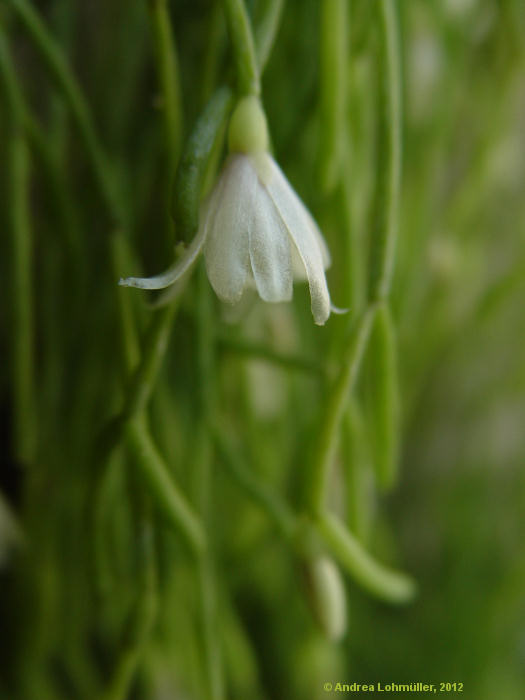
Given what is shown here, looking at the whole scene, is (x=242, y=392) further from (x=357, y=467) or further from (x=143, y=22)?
(x=143, y=22)

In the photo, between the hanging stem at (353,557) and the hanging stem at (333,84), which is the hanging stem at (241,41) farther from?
the hanging stem at (353,557)

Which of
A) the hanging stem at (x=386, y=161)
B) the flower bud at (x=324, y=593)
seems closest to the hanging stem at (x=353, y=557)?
the flower bud at (x=324, y=593)

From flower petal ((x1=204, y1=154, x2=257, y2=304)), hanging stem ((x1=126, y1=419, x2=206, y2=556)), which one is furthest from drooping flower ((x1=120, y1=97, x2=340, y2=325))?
hanging stem ((x1=126, y1=419, x2=206, y2=556))

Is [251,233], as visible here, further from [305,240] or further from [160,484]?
[160,484]

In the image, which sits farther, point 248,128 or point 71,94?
point 71,94

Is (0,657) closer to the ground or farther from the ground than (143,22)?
closer to the ground

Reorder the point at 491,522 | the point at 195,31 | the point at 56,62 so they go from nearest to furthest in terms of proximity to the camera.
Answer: the point at 56,62 < the point at 195,31 < the point at 491,522

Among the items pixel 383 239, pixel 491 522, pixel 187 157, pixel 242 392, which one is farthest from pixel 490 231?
pixel 187 157

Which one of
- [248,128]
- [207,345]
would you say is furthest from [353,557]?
[248,128]
